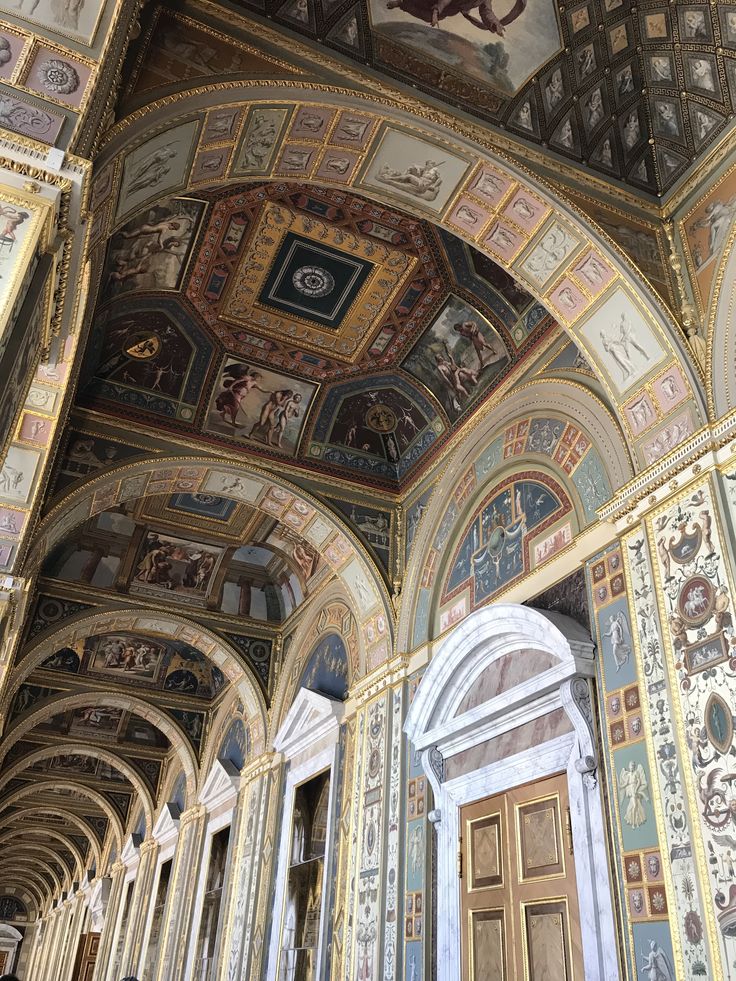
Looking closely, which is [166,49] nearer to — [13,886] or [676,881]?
[676,881]

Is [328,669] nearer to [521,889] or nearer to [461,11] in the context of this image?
[521,889]

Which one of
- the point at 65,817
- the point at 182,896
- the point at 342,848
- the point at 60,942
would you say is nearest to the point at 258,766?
the point at 342,848

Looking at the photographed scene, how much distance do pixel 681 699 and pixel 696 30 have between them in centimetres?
561

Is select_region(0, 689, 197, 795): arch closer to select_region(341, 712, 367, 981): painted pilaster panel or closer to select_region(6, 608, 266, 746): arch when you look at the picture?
select_region(6, 608, 266, 746): arch

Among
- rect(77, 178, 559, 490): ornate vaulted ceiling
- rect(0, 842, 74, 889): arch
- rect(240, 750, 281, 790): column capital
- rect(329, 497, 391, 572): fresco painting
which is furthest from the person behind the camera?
→ rect(0, 842, 74, 889): arch

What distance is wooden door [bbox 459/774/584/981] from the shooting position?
6816 mm

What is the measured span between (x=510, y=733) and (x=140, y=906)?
56.4 ft

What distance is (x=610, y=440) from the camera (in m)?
7.82

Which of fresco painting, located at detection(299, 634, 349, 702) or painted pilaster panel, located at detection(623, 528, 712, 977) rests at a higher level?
fresco painting, located at detection(299, 634, 349, 702)

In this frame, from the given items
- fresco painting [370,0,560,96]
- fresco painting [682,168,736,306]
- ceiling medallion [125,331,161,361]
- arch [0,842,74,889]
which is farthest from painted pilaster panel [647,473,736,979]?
arch [0,842,74,889]

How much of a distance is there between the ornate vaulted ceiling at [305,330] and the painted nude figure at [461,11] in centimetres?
164

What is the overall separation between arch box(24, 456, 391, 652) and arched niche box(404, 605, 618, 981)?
2.39 m

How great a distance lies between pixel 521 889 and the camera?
7.39 m

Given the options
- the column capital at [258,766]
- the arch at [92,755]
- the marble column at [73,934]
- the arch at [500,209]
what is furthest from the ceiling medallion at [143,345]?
the marble column at [73,934]
